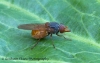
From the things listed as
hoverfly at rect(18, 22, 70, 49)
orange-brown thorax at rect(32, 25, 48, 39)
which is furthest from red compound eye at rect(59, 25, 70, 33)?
orange-brown thorax at rect(32, 25, 48, 39)

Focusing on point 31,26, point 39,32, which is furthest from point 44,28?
point 31,26

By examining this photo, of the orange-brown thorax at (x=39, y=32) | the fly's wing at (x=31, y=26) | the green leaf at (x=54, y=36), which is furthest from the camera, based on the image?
the orange-brown thorax at (x=39, y=32)

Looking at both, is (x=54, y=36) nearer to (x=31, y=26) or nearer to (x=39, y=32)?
(x=39, y=32)

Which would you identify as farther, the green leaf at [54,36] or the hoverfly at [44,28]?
the hoverfly at [44,28]

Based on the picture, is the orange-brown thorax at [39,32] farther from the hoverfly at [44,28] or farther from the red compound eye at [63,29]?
the red compound eye at [63,29]

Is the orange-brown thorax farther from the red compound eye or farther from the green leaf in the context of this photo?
the red compound eye

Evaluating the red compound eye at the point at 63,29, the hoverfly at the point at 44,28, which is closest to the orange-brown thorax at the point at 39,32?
the hoverfly at the point at 44,28

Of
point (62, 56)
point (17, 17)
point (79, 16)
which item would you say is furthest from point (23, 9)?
point (62, 56)
